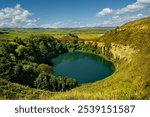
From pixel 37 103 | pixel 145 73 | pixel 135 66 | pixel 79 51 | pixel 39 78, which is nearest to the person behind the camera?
pixel 37 103

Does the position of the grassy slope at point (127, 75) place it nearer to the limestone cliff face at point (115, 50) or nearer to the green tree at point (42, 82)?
the limestone cliff face at point (115, 50)

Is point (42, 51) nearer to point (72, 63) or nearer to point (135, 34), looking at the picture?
point (72, 63)

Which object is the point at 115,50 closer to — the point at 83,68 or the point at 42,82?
the point at 83,68

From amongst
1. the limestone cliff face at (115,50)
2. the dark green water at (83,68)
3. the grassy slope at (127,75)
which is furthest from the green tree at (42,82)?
the limestone cliff face at (115,50)

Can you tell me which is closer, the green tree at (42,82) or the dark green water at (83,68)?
the green tree at (42,82)

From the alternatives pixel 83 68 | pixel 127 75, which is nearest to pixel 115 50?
pixel 83 68

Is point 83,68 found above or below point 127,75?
below

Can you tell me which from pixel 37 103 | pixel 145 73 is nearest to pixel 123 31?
pixel 145 73

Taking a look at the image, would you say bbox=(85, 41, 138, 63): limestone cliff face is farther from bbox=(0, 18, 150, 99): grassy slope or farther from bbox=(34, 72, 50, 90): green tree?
bbox=(34, 72, 50, 90): green tree
